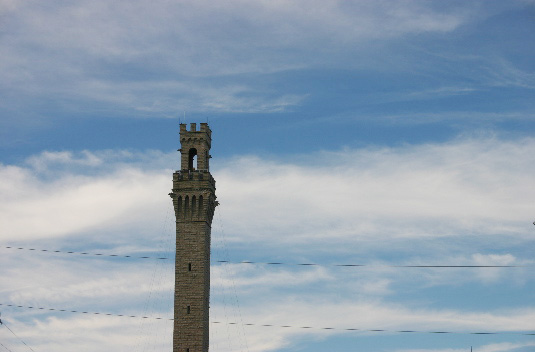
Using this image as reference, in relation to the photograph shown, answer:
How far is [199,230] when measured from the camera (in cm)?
9662

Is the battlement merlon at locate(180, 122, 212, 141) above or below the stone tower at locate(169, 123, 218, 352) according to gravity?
above

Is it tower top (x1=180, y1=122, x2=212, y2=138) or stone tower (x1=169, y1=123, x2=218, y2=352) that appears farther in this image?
tower top (x1=180, y1=122, x2=212, y2=138)

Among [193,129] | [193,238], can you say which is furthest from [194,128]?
[193,238]

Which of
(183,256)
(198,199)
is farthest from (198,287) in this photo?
(198,199)

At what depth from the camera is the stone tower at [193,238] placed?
305 ft

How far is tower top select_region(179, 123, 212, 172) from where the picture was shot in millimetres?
99938

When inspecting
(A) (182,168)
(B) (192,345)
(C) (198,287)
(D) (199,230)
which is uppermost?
(A) (182,168)

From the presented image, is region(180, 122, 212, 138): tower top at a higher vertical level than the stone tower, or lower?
higher

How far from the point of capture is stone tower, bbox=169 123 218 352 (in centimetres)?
9306

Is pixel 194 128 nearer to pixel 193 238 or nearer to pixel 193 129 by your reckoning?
pixel 193 129

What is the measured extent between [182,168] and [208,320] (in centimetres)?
1890

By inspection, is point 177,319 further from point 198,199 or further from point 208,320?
point 198,199

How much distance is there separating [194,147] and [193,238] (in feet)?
38.7

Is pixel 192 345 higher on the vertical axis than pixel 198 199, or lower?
lower
